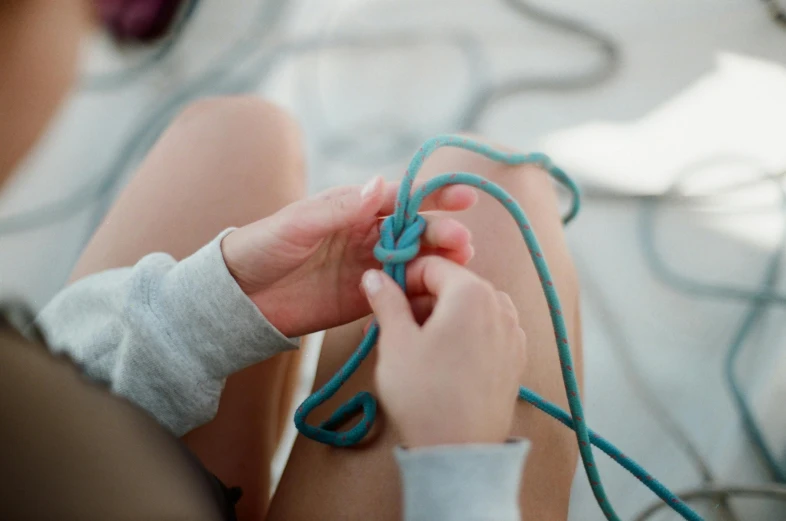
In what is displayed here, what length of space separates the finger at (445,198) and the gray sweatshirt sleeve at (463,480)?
0.57ft

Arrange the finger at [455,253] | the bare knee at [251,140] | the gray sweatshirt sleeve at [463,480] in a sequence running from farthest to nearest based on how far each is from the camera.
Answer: the bare knee at [251,140], the finger at [455,253], the gray sweatshirt sleeve at [463,480]

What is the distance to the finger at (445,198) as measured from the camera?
433 mm

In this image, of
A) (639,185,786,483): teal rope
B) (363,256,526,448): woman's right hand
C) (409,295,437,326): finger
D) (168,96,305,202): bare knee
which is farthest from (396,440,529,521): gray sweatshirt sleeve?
(639,185,786,483): teal rope

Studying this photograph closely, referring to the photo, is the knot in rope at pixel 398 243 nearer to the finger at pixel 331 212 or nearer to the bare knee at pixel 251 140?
the finger at pixel 331 212

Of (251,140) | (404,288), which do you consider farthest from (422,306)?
(251,140)

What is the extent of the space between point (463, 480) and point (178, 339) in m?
0.23

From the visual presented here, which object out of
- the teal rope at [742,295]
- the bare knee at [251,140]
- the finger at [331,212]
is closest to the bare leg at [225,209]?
the bare knee at [251,140]

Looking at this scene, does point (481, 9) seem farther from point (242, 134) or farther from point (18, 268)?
point (18, 268)

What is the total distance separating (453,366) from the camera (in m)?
0.34

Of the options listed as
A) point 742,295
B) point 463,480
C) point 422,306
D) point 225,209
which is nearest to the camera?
point 463,480

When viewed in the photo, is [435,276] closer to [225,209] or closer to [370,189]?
[370,189]

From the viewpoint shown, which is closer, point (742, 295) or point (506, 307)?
point (506, 307)

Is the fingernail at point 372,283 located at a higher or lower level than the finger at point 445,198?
lower

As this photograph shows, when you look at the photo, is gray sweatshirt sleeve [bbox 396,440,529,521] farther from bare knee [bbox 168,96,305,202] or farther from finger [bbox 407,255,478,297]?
bare knee [bbox 168,96,305,202]
